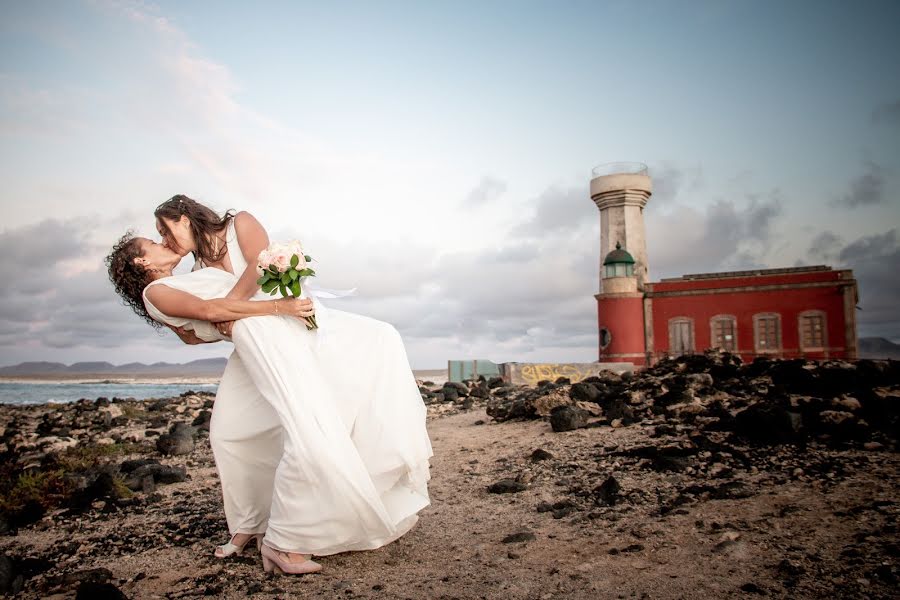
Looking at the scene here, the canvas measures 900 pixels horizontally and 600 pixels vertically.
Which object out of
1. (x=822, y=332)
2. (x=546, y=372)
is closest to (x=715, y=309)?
(x=822, y=332)

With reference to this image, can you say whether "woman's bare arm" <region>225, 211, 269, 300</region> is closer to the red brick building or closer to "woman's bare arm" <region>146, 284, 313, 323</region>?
"woman's bare arm" <region>146, 284, 313, 323</region>

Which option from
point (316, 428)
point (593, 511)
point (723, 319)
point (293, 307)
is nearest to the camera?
point (316, 428)

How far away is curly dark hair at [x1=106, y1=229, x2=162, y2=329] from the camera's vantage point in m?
3.88

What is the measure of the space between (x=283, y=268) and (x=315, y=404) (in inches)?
33.2

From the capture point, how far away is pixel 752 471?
507cm

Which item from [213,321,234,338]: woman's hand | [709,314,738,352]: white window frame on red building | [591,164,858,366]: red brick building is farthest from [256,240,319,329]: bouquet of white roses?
[709,314,738,352]: white window frame on red building

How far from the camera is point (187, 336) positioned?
3939mm

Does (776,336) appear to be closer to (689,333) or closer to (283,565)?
(689,333)

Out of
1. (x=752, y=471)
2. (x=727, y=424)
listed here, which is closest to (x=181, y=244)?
(x=752, y=471)

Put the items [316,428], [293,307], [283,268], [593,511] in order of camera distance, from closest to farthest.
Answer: [316,428]
[283,268]
[293,307]
[593,511]

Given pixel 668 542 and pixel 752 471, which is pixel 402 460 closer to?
pixel 668 542

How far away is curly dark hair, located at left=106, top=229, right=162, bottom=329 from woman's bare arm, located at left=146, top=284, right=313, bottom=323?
26 cm

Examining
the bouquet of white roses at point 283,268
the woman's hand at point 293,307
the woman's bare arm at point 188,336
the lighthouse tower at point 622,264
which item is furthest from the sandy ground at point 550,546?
the lighthouse tower at point 622,264

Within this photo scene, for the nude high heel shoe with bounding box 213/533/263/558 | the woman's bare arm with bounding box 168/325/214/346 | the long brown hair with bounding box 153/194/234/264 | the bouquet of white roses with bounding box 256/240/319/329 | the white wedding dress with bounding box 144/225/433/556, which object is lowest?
the nude high heel shoe with bounding box 213/533/263/558
